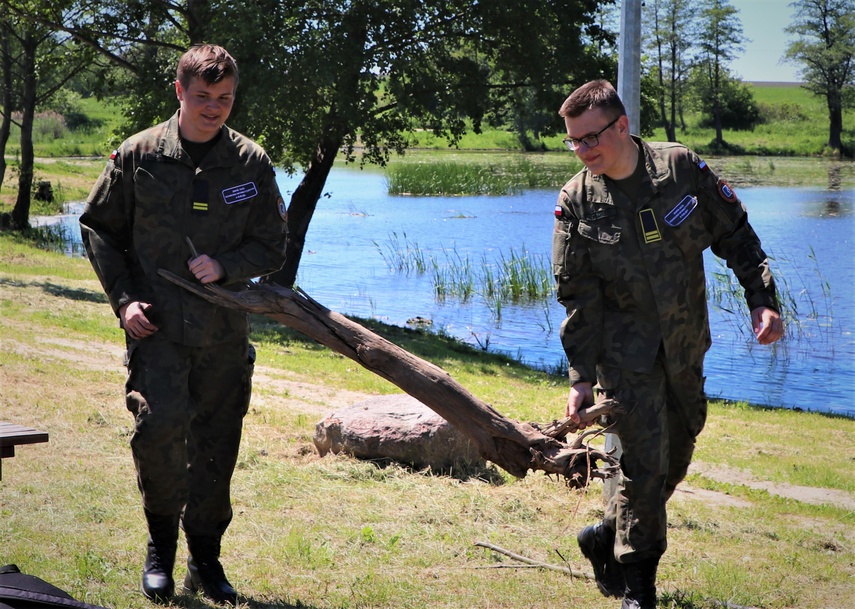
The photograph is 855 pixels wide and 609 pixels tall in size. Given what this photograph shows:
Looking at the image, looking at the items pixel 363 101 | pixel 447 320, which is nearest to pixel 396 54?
pixel 363 101

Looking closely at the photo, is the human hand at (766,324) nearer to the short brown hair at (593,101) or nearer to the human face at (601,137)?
the human face at (601,137)

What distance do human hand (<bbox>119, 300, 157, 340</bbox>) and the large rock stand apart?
2.93 m

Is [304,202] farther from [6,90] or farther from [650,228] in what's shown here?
[650,228]

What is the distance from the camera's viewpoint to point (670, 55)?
6981 centimetres

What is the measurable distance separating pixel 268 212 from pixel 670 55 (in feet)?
231

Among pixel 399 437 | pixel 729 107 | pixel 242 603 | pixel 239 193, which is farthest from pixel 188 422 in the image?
pixel 729 107

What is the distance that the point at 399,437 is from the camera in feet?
21.0

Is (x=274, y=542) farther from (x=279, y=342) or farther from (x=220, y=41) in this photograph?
(x=220, y=41)

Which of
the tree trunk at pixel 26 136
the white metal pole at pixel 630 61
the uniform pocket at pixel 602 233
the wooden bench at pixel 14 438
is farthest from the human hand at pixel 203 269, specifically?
the tree trunk at pixel 26 136

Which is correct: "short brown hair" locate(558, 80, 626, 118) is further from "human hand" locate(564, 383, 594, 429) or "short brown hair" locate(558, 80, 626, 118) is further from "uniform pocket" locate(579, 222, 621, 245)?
"human hand" locate(564, 383, 594, 429)

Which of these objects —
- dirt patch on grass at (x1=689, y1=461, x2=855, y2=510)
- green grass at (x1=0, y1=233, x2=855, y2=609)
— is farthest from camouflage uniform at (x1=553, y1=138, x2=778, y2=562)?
dirt patch on grass at (x1=689, y1=461, x2=855, y2=510)

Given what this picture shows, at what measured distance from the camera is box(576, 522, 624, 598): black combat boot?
4.34 metres

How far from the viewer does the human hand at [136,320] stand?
3.65 m

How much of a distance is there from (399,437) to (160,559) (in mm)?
2671
